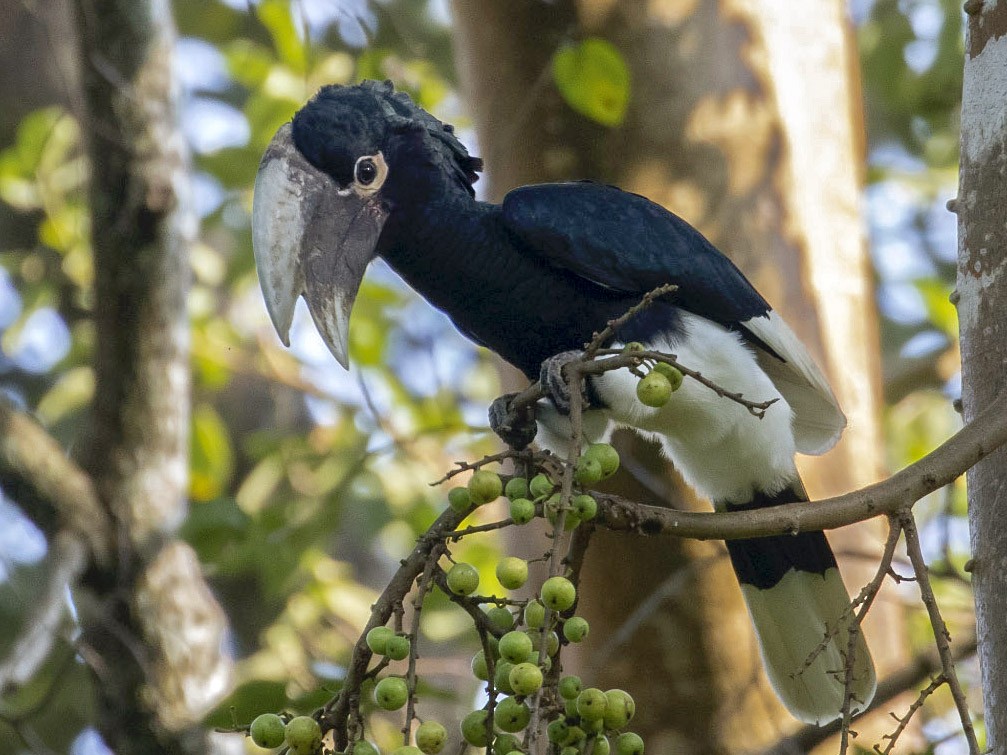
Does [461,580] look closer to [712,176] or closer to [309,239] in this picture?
[309,239]

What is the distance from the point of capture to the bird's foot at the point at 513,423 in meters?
1.56

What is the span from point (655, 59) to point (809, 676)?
1.23m

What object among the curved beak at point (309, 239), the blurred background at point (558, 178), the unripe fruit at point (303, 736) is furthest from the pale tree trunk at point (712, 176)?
the unripe fruit at point (303, 736)

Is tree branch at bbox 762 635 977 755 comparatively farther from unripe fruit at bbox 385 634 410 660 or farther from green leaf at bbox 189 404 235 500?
green leaf at bbox 189 404 235 500

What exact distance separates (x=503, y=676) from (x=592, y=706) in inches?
3.3

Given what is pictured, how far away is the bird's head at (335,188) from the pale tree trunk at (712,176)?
1.54 feet

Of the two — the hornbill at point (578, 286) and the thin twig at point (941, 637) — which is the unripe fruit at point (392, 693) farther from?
the hornbill at point (578, 286)

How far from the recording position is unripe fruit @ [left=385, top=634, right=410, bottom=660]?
3.69 feet

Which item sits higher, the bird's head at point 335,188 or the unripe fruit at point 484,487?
the bird's head at point 335,188

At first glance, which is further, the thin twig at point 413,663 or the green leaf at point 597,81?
the green leaf at point 597,81

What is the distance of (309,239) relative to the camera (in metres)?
1.91

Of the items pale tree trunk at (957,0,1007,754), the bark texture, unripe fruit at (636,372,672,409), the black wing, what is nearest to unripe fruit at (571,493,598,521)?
unripe fruit at (636,372,672,409)

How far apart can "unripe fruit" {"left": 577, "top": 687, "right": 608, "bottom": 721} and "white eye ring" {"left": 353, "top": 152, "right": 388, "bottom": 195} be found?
109 centimetres

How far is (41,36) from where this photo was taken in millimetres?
4152
